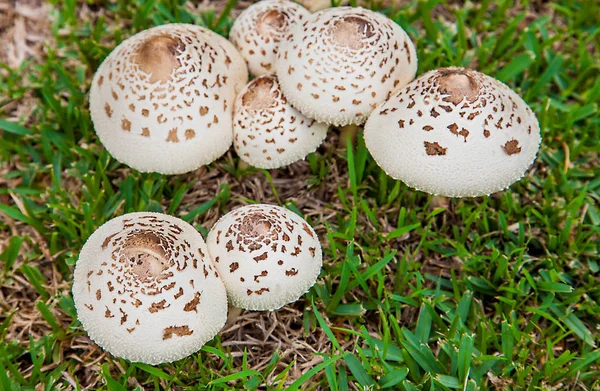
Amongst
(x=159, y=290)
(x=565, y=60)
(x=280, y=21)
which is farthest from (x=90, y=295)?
(x=565, y=60)

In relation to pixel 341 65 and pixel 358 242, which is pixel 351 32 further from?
pixel 358 242

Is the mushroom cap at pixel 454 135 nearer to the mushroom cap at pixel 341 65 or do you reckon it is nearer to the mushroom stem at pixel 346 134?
the mushroom cap at pixel 341 65

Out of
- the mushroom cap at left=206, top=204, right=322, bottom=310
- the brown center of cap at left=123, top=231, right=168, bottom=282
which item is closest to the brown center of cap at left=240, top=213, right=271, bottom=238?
the mushroom cap at left=206, top=204, right=322, bottom=310

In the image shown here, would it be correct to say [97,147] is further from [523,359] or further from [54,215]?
[523,359]

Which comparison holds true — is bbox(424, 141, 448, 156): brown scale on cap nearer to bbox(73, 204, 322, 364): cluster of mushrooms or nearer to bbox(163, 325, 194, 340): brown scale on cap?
bbox(73, 204, 322, 364): cluster of mushrooms

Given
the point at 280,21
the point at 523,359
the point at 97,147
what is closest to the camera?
the point at 523,359

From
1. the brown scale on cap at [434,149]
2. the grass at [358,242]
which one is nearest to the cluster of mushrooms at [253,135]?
the brown scale on cap at [434,149]

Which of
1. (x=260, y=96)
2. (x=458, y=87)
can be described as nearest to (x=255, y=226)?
(x=260, y=96)

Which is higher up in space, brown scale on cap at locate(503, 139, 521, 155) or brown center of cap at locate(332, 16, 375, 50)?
brown center of cap at locate(332, 16, 375, 50)
